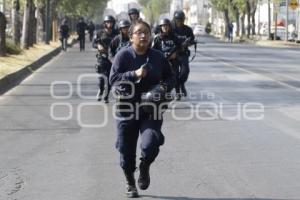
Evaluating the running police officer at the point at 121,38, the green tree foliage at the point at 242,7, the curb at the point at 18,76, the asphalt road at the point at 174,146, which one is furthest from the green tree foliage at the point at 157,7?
the running police officer at the point at 121,38

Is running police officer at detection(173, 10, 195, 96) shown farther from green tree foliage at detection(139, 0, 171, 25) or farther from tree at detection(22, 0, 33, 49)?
green tree foliage at detection(139, 0, 171, 25)

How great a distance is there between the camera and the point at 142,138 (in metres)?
7.18

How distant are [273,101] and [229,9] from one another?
230ft

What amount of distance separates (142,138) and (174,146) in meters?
3.55

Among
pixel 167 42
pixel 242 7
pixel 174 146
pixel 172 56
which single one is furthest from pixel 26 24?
pixel 242 7

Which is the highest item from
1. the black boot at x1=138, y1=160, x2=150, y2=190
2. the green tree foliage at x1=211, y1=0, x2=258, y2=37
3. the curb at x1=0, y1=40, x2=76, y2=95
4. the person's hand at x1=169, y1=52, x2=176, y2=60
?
the green tree foliage at x1=211, y1=0, x2=258, y2=37

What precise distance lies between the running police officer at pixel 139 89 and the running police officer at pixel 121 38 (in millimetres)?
5431

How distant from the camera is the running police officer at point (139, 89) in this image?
716 centimetres

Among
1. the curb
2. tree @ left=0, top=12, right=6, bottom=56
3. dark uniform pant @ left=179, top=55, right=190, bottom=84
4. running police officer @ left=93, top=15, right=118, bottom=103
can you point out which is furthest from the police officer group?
tree @ left=0, top=12, right=6, bottom=56

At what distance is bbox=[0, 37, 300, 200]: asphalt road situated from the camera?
310 inches

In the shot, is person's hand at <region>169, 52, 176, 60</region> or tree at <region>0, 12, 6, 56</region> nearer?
person's hand at <region>169, 52, 176, 60</region>

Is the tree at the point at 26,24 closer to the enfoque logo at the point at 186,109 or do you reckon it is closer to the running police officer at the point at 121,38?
the enfoque logo at the point at 186,109

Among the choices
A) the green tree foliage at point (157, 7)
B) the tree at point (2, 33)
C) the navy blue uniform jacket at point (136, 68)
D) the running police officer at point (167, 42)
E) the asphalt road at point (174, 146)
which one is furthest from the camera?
the green tree foliage at point (157, 7)

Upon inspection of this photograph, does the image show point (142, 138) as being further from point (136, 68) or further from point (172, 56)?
point (172, 56)
